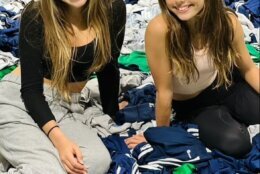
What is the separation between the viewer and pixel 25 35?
1.38 metres

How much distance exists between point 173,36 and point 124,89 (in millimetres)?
591

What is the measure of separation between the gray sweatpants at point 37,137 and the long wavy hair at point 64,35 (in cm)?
7

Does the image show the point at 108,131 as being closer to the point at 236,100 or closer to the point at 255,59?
the point at 236,100

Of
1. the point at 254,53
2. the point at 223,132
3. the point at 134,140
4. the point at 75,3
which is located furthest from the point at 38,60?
Answer: the point at 254,53

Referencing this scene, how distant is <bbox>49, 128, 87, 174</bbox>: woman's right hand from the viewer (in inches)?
51.1

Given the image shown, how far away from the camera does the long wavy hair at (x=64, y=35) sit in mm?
1371

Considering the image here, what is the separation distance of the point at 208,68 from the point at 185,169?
33 centimetres

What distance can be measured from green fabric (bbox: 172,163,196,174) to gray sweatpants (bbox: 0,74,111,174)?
0.20 meters

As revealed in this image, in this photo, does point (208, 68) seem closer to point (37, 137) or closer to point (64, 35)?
point (64, 35)

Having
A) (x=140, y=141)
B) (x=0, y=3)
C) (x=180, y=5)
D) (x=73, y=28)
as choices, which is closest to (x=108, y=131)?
(x=140, y=141)

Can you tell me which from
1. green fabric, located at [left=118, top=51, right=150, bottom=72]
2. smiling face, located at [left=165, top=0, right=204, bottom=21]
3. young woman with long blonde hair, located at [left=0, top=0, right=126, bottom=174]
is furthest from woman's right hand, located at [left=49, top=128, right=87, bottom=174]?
green fabric, located at [left=118, top=51, right=150, bottom=72]

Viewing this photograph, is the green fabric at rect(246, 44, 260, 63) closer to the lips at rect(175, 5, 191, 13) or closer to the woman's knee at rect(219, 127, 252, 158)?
the woman's knee at rect(219, 127, 252, 158)

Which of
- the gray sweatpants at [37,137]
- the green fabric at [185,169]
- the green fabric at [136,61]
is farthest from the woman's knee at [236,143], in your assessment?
the green fabric at [136,61]

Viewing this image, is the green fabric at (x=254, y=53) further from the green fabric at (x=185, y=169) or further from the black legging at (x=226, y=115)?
the green fabric at (x=185, y=169)
